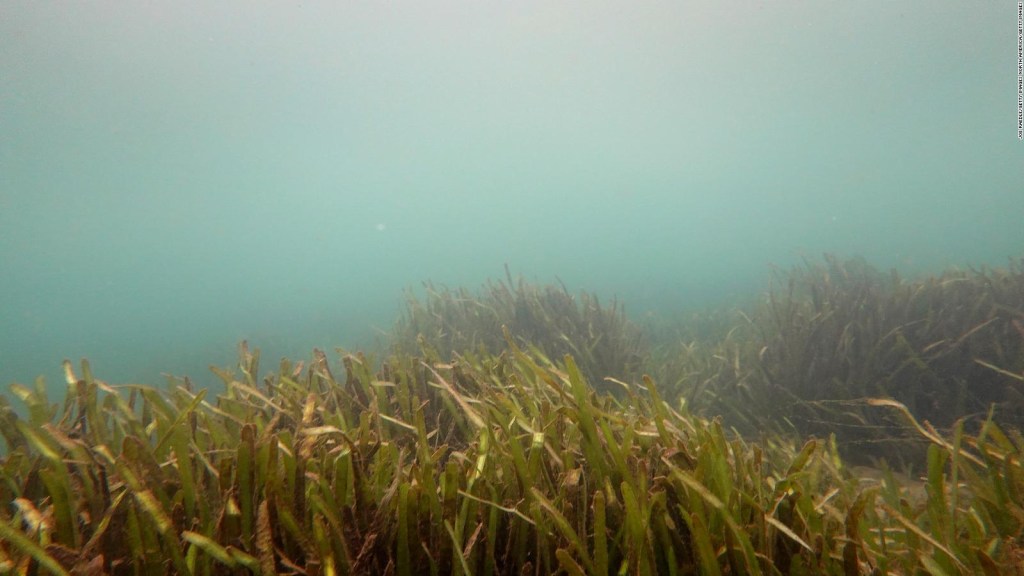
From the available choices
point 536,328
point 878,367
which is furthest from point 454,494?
point 536,328

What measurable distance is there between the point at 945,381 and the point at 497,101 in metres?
67.1

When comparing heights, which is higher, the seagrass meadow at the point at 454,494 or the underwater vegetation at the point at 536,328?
the seagrass meadow at the point at 454,494

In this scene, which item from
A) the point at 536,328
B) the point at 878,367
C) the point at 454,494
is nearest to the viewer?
the point at 454,494

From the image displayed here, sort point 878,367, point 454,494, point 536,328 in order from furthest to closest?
1. point 536,328
2. point 878,367
3. point 454,494

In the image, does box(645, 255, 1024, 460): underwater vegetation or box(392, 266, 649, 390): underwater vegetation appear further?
box(392, 266, 649, 390): underwater vegetation

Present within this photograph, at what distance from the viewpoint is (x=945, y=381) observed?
109 inches

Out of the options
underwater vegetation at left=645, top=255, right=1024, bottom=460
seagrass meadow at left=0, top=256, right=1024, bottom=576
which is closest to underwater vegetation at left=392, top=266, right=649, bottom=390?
underwater vegetation at left=645, top=255, right=1024, bottom=460

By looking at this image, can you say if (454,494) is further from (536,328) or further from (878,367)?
(536,328)

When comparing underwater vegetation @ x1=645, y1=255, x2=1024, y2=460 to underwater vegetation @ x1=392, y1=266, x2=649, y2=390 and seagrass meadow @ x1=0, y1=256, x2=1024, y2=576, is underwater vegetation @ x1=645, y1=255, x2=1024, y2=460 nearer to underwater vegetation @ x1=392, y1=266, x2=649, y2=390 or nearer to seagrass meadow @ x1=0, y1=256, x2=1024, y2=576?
underwater vegetation @ x1=392, y1=266, x2=649, y2=390

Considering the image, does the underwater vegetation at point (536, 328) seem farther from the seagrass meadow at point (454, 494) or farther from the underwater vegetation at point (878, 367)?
the seagrass meadow at point (454, 494)

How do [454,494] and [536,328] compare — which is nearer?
[454,494]

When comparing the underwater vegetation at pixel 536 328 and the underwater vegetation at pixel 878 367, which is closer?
the underwater vegetation at pixel 878 367

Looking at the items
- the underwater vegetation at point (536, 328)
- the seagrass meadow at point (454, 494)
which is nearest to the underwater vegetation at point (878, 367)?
the underwater vegetation at point (536, 328)

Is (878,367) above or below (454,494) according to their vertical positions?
below
